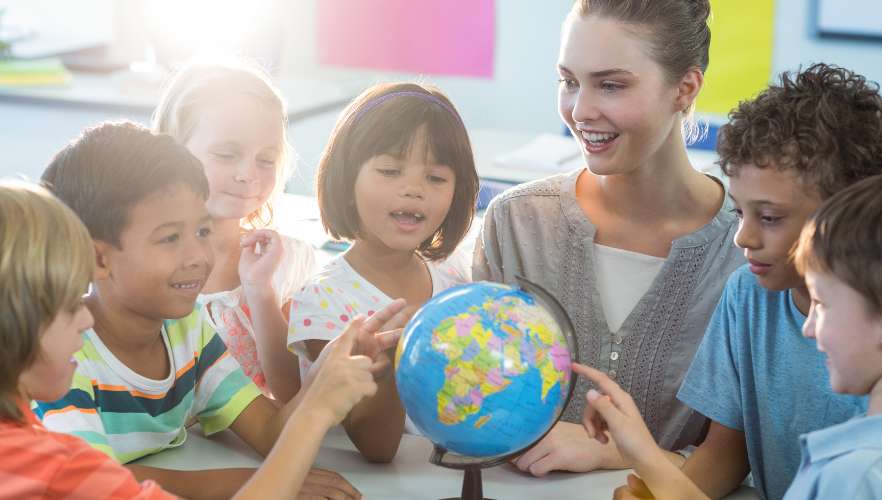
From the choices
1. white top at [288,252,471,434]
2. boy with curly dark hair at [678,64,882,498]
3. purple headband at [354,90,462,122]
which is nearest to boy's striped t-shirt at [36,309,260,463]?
white top at [288,252,471,434]

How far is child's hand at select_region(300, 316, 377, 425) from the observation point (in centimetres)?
149

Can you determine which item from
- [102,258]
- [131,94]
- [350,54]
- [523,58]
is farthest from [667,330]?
[350,54]

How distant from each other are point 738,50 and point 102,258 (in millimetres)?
3126

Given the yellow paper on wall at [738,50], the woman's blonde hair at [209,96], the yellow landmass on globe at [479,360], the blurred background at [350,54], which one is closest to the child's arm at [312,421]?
the yellow landmass on globe at [479,360]

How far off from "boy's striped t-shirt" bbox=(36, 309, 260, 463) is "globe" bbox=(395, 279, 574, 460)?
0.49 m

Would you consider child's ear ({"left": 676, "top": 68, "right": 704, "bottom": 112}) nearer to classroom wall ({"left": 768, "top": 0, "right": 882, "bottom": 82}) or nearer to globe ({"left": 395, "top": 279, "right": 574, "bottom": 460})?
globe ({"left": 395, "top": 279, "right": 574, "bottom": 460})

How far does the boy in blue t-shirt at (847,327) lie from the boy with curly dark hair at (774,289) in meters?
0.19

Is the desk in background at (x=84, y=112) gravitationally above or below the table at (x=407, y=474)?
Result: above

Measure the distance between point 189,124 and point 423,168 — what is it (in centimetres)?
56

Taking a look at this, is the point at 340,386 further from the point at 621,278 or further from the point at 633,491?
the point at 621,278

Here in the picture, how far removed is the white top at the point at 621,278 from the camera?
6.83 ft

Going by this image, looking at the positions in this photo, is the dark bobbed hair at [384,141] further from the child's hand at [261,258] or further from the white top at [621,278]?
the white top at [621,278]

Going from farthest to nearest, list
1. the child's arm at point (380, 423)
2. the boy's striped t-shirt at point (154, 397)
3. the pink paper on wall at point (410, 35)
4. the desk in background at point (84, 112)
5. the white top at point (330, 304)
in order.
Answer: the pink paper on wall at point (410, 35) → the desk in background at point (84, 112) → the white top at point (330, 304) → the child's arm at point (380, 423) → the boy's striped t-shirt at point (154, 397)

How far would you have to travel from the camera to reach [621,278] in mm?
2104
